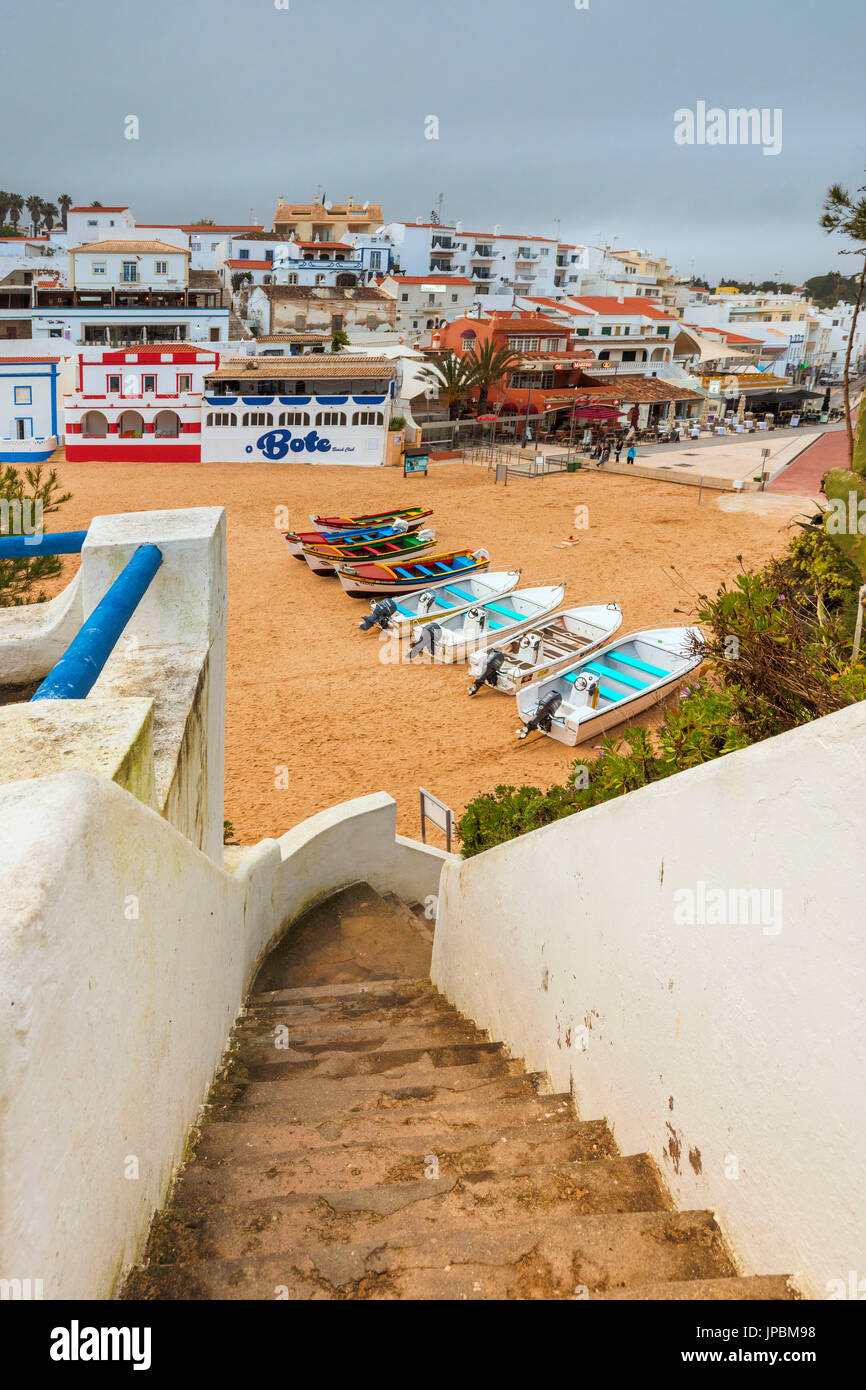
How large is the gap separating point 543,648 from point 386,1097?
1383cm

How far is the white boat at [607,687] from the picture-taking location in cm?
1474

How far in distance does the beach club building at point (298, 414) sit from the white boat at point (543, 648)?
21.8 m

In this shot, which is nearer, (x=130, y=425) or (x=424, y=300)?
(x=130, y=425)

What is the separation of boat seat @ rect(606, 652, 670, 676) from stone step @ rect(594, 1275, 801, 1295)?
563 inches

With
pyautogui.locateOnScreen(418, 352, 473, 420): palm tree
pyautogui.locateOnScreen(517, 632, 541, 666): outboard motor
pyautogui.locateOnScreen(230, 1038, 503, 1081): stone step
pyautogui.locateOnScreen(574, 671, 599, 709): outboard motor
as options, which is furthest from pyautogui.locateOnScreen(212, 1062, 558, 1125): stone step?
pyautogui.locateOnScreen(418, 352, 473, 420): palm tree

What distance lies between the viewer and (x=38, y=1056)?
188cm

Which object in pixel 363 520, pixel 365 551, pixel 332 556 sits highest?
pixel 363 520

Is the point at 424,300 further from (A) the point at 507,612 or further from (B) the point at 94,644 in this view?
(B) the point at 94,644

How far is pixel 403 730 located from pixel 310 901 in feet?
24.5

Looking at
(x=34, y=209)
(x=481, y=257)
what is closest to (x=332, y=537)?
(x=481, y=257)

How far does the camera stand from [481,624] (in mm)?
19125

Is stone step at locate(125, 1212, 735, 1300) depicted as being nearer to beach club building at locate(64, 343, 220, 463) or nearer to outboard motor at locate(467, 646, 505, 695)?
outboard motor at locate(467, 646, 505, 695)

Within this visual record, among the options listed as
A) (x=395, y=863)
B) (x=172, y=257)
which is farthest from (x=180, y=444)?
(x=395, y=863)
